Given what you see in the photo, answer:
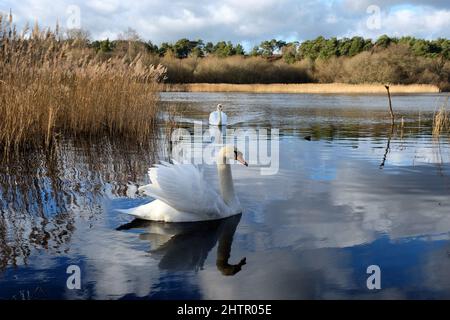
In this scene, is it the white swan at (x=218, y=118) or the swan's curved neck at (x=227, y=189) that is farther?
the white swan at (x=218, y=118)

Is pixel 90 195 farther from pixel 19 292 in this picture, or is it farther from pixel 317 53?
pixel 317 53

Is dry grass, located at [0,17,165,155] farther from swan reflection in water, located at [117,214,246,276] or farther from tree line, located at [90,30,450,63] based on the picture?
tree line, located at [90,30,450,63]

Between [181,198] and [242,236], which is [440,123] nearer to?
[242,236]

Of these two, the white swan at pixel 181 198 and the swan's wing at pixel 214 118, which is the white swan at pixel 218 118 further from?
the white swan at pixel 181 198

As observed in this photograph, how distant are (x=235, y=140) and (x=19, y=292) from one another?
32.4ft

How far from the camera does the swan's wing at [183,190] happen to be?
5133 mm

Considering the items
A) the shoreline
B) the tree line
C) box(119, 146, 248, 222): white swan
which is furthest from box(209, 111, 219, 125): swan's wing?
the tree line

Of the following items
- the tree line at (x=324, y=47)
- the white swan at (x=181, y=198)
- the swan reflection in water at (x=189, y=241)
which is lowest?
the swan reflection in water at (x=189, y=241)

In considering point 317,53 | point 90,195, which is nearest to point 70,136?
point 90,195

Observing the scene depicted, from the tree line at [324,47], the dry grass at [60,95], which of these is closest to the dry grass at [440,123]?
the dry grass at [60,95]

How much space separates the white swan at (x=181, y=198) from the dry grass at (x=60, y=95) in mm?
4118

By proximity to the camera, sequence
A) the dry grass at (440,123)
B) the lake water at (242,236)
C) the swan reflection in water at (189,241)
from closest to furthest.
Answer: the lake water at (242,236), the swan reflection in water at (189,241), the dry grass at (440,123)

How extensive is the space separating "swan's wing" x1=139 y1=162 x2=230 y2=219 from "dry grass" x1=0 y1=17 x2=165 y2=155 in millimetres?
4199

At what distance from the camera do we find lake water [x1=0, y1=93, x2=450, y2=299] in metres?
3.83
